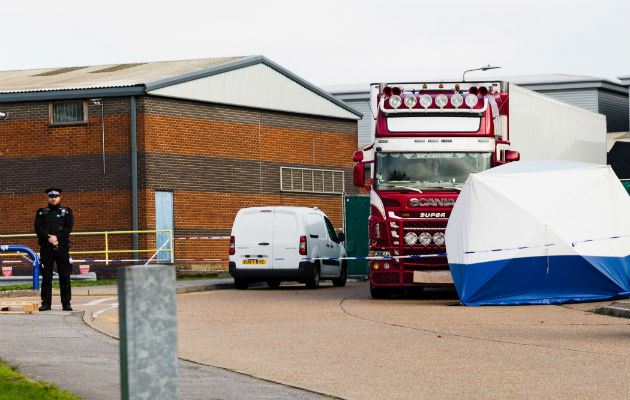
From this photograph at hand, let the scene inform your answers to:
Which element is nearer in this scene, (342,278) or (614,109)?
(342,278)

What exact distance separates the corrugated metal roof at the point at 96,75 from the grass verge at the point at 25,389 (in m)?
27.2

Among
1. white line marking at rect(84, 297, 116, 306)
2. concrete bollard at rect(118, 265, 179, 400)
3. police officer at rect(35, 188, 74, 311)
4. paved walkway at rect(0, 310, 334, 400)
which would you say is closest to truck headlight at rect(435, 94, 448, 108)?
police officer at rect(35, 188, 74, 311)

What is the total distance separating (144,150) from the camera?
1460 inches

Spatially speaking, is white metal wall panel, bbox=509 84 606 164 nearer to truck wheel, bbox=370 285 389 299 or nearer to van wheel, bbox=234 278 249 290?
truck wheel, bbox=370 285 389 299

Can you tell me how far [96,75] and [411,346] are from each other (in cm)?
2987

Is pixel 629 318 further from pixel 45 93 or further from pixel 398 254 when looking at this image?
pixel 45 93

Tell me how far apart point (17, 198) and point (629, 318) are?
25.2m

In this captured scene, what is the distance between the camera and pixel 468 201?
67.0ft

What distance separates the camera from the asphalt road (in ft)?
33.8

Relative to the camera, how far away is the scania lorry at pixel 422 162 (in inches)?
847

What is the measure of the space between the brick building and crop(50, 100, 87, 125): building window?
0.03 metres

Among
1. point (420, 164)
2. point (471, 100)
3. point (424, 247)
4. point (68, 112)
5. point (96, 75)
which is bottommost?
point (424, 247)

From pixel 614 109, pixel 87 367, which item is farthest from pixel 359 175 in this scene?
pixel 614 109

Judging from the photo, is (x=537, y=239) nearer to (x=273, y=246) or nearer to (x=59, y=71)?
(x=273, y=246)
